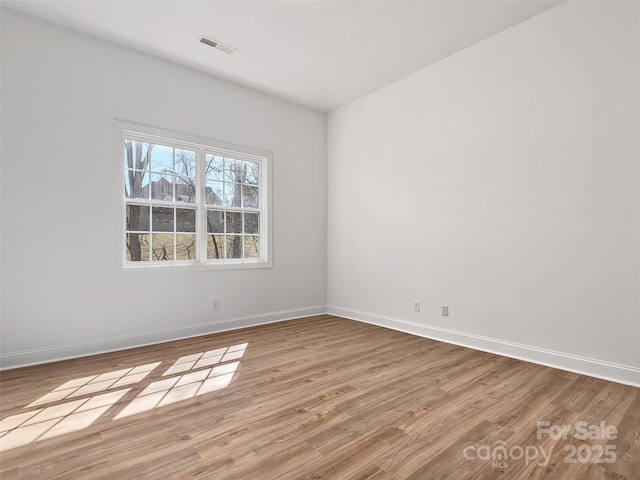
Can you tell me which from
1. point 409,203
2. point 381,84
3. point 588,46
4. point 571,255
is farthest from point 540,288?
point 381,84

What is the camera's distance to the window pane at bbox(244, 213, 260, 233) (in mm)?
4715

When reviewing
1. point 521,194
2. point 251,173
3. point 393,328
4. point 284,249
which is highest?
point 251,173

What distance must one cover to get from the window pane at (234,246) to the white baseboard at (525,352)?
1.99 meters

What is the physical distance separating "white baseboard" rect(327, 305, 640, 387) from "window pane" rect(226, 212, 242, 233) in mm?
2152

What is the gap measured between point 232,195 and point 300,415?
10.2 feet

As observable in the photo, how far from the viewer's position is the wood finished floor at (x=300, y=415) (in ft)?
5.52

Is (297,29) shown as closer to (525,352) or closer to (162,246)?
(162,246)

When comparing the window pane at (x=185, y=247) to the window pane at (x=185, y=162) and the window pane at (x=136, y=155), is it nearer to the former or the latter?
the window pane at (x=185, y=162)

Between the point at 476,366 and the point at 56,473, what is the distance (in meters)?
2.98

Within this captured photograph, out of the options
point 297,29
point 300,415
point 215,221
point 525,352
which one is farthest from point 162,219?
point 525,352

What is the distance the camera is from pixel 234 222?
15.1 feet

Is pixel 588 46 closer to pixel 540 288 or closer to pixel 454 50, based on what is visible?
pixel 454 50

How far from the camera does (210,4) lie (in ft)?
9.86

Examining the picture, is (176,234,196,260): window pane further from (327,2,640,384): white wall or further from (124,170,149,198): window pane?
(327,2,640,384): white wall
